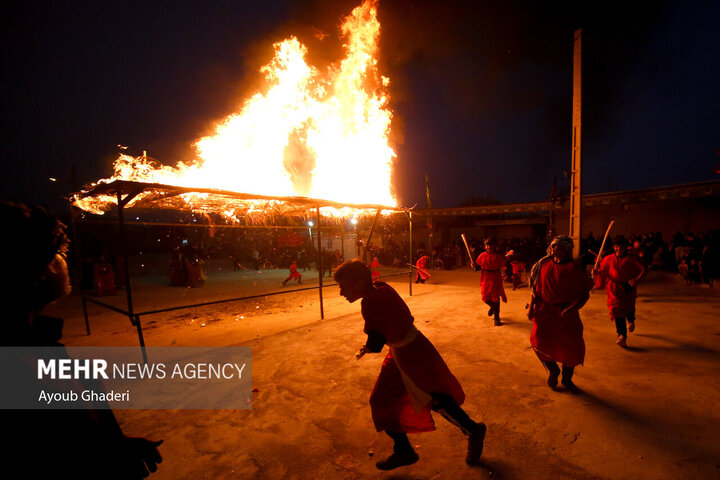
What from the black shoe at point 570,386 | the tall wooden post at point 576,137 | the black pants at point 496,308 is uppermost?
the tall wooden post at point 576,137

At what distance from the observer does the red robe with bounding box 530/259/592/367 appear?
3.50 meters

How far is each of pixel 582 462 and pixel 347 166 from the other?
374 inches

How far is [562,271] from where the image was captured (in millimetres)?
3609

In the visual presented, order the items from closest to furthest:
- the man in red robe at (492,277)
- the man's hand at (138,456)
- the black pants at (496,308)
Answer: the man's hand at (138,456) < the black pants at (496,308) < the man in red robe at (492,277)

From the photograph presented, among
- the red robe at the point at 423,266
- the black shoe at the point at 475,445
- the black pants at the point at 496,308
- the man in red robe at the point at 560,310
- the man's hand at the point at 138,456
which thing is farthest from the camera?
the red robe at the point at 423,266

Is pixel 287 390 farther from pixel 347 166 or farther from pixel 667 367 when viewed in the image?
pixel 347 166

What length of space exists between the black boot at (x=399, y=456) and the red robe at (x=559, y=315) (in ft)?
6.94

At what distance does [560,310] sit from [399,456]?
96.8 inches

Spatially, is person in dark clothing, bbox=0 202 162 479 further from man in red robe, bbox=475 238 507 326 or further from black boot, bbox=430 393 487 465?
man in red robe, bbox=475 238 507 326

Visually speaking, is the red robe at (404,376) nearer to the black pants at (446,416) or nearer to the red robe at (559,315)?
the black pants at (446,416)

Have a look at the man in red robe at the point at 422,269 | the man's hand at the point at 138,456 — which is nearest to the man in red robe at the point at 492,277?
the man in red robe at the point at 422,269

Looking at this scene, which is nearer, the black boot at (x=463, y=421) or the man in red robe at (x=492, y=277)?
the black boot at (x=463, y=421)

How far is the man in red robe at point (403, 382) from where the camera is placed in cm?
246

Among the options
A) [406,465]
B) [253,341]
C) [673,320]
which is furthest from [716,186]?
[253,341]
